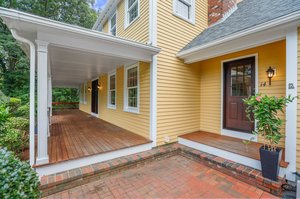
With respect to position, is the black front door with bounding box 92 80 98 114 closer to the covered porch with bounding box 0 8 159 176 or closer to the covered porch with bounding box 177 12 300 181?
the covered porch with bounding box 0 8 159 176

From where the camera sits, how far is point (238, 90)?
447cm

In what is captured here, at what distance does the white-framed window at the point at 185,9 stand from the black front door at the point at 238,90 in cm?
215

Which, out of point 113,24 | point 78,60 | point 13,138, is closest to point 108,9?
point 113,24

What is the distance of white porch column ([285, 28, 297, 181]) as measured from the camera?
259 cm

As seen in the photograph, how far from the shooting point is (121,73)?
231 inches

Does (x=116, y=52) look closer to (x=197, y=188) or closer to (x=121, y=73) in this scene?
(x=121, y=73)

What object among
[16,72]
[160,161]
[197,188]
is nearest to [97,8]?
[16,72]

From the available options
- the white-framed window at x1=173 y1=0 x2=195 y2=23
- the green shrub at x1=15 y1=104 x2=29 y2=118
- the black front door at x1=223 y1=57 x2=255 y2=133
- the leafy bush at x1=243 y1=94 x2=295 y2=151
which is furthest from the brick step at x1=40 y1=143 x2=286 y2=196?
the white-framed window at x1=173 y1=0 x2=195 y2=23

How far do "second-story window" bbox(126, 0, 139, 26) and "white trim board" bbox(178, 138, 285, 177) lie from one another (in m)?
4.61

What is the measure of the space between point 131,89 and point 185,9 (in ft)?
11.3

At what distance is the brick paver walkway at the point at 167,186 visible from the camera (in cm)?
246

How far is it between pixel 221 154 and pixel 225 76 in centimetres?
248

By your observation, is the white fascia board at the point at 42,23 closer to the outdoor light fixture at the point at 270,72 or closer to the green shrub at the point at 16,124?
the green shrub at the point at 16,124

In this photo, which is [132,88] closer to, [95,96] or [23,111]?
[23,111]
